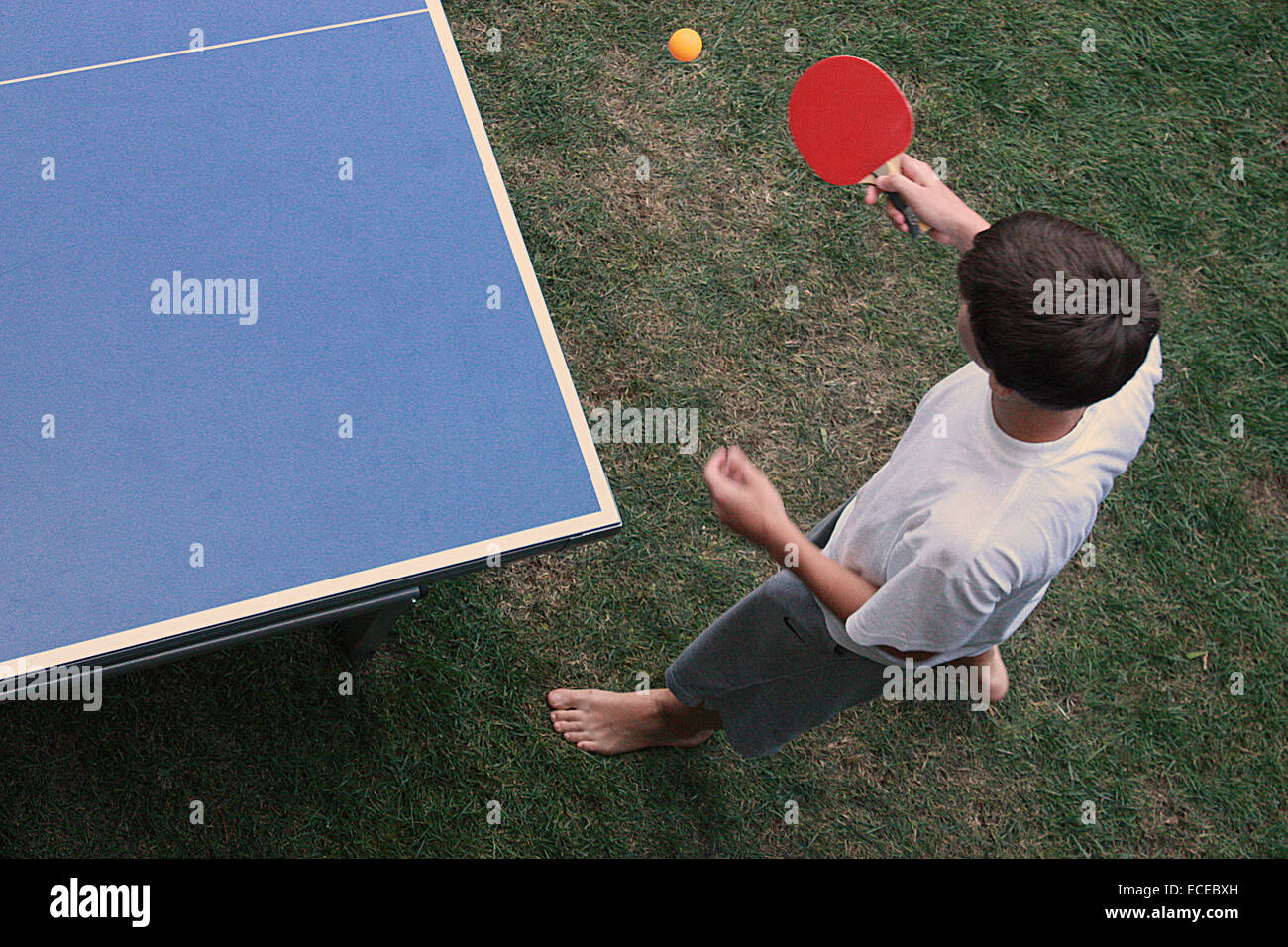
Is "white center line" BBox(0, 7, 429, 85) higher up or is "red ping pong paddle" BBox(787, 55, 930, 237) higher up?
"white center line" BBox(0, 7, 429, 85)

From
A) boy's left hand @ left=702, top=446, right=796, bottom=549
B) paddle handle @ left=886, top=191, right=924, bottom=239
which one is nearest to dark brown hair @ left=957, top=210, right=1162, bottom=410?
boy's left hand @ left=702, top=446, right=796, bottom=549

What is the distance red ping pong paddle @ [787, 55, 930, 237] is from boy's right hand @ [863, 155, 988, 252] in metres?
0.03

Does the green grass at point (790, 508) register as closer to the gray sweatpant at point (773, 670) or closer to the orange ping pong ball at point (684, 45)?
the orange ping pong ball at point (684, 45)

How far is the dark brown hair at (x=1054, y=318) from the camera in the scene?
1.77 metres

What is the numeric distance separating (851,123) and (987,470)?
1.19 metres

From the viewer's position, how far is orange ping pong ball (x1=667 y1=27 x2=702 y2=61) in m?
4.22

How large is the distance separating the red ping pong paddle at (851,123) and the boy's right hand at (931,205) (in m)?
0.03

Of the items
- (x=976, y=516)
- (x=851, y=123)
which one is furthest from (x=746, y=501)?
(x=851, y=123)

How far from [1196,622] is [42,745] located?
364 cm

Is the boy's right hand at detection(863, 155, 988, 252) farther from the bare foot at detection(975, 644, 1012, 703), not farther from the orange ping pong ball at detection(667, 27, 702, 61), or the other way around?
the orange ping pong ball at detection(667, 27, 702, 61)

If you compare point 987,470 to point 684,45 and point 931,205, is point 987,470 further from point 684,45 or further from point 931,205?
point 684,45

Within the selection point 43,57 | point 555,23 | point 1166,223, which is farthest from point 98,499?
point 1166,223

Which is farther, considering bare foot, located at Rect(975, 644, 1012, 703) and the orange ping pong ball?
the orange ping pong ball

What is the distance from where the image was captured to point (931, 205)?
250cm
